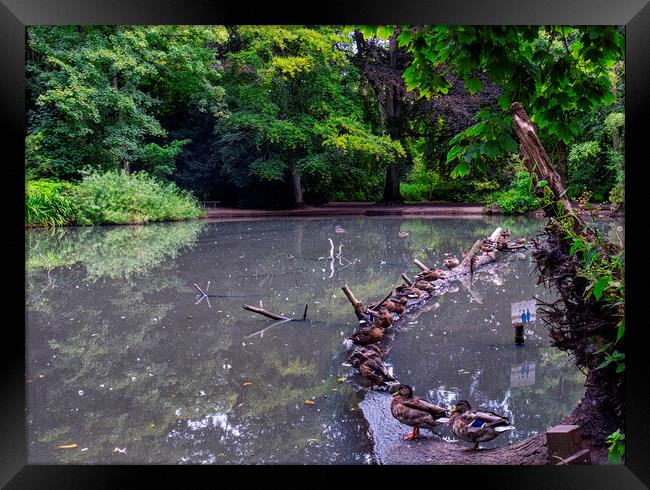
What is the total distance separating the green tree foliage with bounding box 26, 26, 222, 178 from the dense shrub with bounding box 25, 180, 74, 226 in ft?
1.80

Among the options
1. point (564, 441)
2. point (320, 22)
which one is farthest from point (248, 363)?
point (320, 22)

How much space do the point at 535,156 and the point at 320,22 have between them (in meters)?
1.42

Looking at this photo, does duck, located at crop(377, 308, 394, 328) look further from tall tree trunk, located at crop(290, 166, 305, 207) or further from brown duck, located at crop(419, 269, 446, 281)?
tall tree trunk, located at crop(290, 166, 305, 207)

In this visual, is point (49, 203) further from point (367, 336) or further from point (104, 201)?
point (367, 336)

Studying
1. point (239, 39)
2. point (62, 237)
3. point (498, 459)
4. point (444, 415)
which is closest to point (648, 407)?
point (498, 459)

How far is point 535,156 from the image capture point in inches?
103

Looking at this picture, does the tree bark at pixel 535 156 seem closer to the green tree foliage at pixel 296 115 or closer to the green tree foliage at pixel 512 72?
the green tree foliage at pixel 512 72

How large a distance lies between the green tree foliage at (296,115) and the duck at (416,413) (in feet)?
38.4

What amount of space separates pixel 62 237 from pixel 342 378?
864 cm

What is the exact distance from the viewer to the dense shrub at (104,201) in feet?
38.2

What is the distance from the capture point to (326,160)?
14.9 m

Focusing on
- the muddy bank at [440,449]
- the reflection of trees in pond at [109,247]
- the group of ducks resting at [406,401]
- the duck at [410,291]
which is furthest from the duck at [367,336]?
the reflection of trees in pond at [109,247]

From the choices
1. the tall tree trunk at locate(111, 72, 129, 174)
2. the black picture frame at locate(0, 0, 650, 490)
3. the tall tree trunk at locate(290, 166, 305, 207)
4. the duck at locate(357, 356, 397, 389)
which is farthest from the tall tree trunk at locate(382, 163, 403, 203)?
the black picture frame at locate(0, 0, 650, 490)

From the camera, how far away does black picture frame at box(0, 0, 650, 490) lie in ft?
5.08
